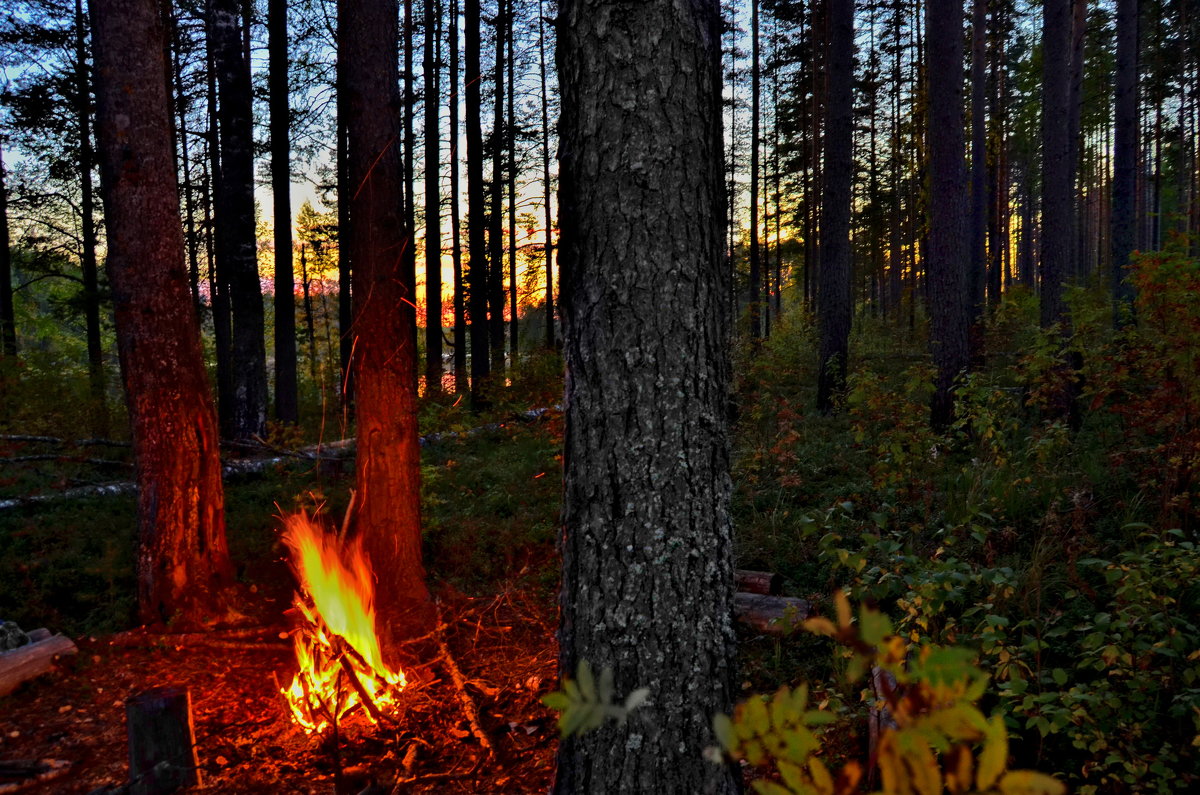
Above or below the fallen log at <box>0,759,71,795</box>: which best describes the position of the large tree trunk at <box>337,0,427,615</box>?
above

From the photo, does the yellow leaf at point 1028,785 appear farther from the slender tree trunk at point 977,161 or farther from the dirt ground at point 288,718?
the slender tree trunk at point 977,161

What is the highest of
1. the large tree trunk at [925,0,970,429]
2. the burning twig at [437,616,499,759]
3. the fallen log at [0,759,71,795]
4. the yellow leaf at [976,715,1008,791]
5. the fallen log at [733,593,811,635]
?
the large tree trunk at [925,0,970,429]

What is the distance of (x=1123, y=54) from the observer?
13523mm

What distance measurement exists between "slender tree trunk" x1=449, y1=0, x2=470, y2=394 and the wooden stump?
43.4 ft

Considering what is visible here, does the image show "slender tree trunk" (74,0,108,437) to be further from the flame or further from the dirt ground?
the flame

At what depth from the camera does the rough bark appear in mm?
13805

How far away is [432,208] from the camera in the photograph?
45.6 ft

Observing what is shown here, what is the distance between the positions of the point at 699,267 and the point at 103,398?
16.4 m

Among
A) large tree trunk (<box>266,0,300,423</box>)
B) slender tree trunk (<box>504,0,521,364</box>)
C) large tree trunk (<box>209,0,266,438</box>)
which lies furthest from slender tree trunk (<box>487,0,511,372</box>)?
large tree trunk (<box>209,0,266,438</box>)

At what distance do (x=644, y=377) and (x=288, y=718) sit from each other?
334cm

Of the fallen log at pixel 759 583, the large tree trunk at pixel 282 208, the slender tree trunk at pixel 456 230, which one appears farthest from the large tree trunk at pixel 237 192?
the fallen log at pixel 759 583

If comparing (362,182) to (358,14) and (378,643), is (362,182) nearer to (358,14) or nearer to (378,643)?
(358,14)

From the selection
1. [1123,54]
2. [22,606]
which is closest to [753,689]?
[22,606]

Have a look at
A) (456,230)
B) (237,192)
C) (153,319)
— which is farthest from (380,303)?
(456,230)
